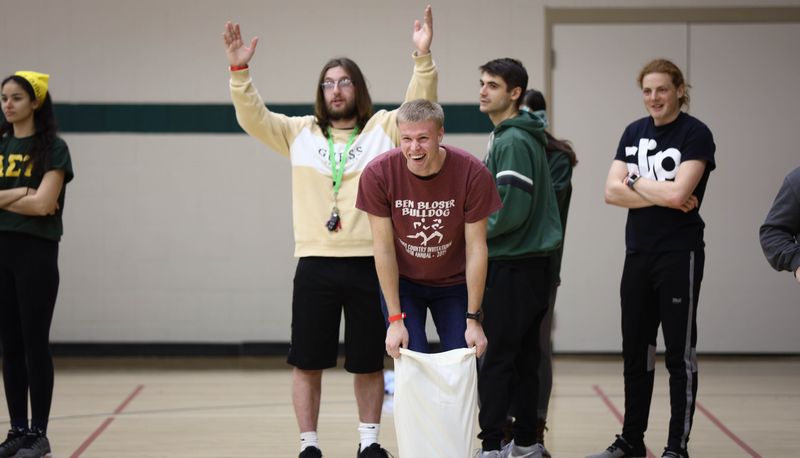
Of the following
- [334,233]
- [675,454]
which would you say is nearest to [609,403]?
[675,454]

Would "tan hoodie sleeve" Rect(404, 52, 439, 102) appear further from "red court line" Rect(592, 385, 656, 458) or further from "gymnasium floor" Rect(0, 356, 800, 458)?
"red court line" Rect(592, 385, 656, 458)

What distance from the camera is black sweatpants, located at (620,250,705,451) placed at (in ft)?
13.2

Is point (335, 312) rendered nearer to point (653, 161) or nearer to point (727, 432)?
point (653, 161)

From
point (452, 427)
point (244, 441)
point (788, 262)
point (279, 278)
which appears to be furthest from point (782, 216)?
point (279, 278)

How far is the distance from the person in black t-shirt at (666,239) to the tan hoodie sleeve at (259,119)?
1.33 m

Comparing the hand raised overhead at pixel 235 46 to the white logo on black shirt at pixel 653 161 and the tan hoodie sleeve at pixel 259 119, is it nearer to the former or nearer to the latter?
the tan hoodie sleeve at pixel 259 119

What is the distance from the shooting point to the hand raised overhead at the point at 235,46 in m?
3.99

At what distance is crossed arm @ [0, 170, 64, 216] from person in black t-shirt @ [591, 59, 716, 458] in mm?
2277

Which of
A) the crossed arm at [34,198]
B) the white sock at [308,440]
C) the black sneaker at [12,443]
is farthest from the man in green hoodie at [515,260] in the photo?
the black sneaker at [12,443]

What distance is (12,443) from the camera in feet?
13.9

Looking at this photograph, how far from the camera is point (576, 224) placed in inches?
273

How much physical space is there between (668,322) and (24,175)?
2.67m

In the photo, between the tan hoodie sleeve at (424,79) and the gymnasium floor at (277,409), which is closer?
the tan hoodie sleeve at (424,79)

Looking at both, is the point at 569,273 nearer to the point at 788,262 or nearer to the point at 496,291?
the point at 496,291
